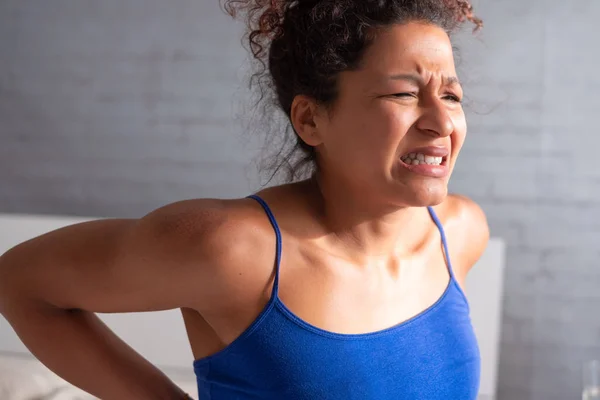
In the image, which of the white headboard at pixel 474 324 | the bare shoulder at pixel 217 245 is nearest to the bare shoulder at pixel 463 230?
the bare shoulder at pixel 217 245

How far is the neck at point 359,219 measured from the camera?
3.91ft

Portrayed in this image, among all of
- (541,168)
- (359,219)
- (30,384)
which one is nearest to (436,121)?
(359,219)

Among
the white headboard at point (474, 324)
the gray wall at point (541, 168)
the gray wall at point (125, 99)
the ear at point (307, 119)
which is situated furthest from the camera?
the gray wall at point (125, 99)

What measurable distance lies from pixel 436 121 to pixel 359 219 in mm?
198

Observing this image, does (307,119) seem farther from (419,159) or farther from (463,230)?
(463,230)

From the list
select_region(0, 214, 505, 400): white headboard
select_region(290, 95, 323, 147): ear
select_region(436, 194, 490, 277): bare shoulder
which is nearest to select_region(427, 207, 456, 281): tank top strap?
select_region(436, 194, 490, 277): bare shoulder

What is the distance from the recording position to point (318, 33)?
114 cm

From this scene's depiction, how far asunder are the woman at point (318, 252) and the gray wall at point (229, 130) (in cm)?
174

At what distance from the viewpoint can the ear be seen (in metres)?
1.19

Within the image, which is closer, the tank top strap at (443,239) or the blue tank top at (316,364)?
the blue tank top at (316,364)

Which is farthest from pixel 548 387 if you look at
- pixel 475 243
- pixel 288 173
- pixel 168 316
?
pixel 288 173

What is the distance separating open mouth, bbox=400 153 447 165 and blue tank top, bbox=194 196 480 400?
0.66ft

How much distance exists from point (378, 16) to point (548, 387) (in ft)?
7.62

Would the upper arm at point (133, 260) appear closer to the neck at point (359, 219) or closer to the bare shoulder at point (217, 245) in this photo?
the bare shoulder at point (217, 245)
